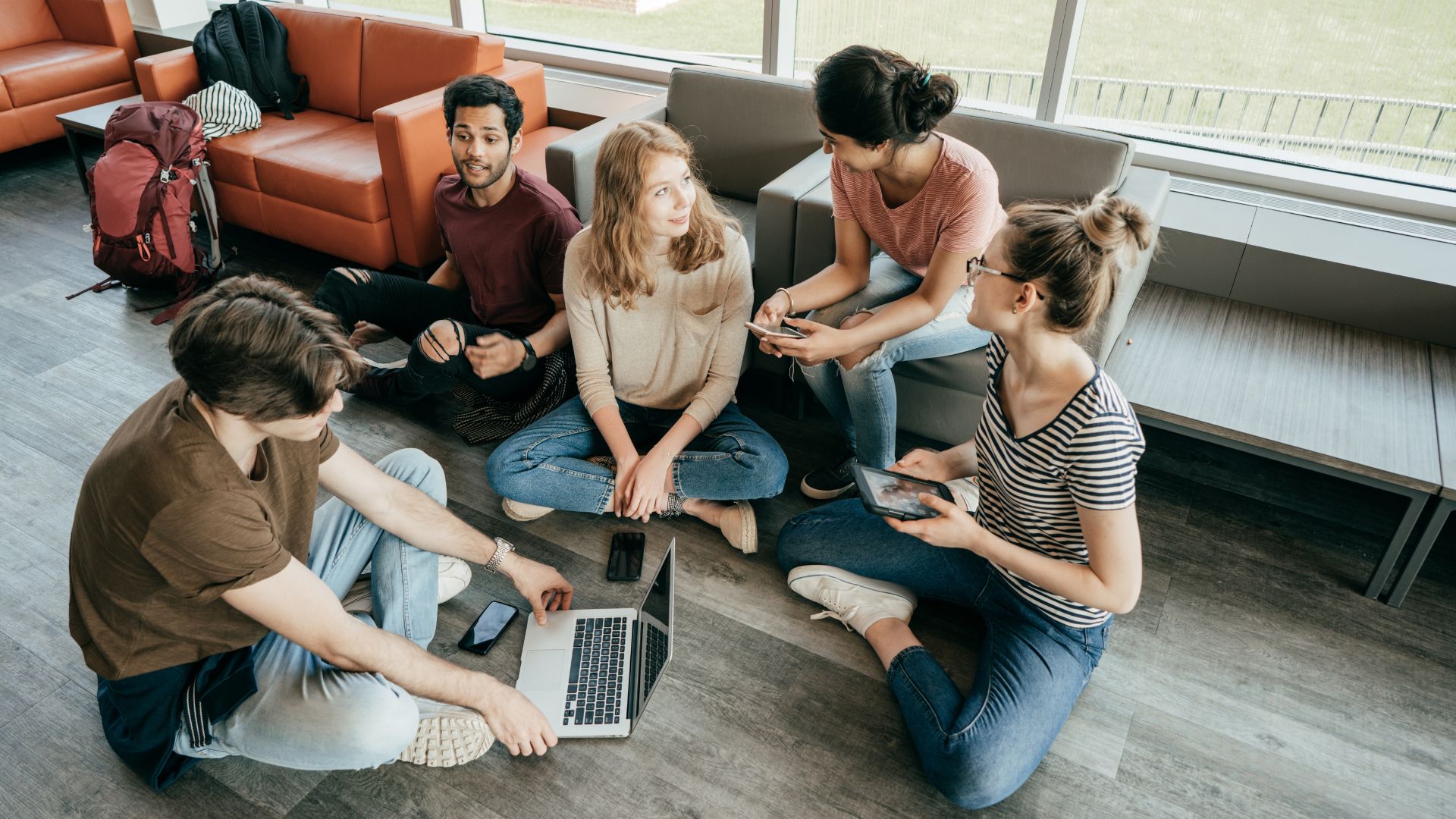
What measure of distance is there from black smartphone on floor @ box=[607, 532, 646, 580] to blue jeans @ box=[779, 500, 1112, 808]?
1.63 ft

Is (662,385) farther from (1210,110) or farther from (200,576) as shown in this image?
(1210,110)

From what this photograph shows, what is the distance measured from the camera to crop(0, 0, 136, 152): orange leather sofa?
411 cm

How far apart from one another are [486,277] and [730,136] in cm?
101

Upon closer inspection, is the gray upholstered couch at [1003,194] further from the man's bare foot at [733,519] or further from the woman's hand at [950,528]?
the woman's hand at [950,528]

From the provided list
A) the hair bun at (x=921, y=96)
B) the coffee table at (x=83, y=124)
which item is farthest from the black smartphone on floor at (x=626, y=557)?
the coffee table at (x=83, y=124)

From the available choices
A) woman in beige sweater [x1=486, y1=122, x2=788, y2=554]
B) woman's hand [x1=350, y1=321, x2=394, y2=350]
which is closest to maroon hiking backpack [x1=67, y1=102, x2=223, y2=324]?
woman's hand [x1=350, y1=321, x2=394, y2=350]

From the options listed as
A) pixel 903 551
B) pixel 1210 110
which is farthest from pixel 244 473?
pixel 1210 110

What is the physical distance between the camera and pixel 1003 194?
2533mm

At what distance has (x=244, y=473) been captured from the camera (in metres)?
1.33

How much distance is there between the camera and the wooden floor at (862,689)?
1592 millimetres

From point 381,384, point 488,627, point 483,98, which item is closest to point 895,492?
point 488,627

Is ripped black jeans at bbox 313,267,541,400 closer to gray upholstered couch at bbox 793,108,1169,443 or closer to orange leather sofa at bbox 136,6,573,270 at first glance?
orange leather sofa at bbox 136,6,573,270

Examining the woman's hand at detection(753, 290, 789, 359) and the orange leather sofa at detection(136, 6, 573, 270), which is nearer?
the woman's hand at detection(753, 290, 789, 359)

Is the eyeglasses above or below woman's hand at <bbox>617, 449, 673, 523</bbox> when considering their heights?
above
